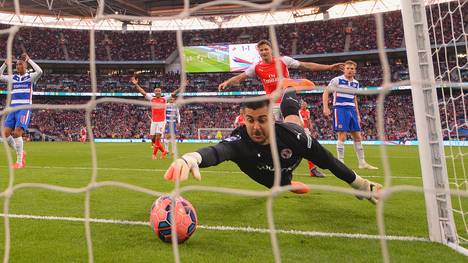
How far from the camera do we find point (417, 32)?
2.93 metres

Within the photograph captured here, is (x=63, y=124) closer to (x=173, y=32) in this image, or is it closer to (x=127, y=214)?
(x=173, y=32)

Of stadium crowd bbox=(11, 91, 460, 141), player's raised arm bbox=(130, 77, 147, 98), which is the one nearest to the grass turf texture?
player's raised arm bbox=(130, 77, 147, 98)

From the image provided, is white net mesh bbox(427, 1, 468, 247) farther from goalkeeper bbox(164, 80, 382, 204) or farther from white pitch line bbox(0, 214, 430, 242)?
goalkeeper bbox(164, 80, 382, 204)

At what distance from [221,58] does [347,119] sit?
2641cm

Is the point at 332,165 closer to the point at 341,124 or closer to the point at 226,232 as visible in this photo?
the point at 226,232

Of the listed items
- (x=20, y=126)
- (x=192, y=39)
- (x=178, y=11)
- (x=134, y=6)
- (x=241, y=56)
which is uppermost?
(x=134, y=6)

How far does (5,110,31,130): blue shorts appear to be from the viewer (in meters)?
7.88

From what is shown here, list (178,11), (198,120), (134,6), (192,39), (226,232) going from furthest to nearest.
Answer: (192,39)
(178,11)
(134,6)
(198,120)
(226,232)

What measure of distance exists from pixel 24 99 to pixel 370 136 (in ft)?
71.6

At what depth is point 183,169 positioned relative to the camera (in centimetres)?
235

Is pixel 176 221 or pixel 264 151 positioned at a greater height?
pixel 264 151

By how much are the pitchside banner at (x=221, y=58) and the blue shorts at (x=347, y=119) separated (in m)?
24.7

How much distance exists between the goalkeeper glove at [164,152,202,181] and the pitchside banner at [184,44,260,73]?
30.3 metres

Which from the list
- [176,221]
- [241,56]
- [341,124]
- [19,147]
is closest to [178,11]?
[241,56]
